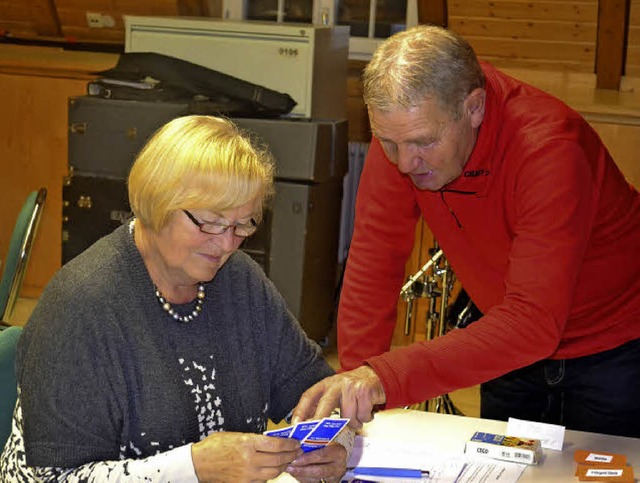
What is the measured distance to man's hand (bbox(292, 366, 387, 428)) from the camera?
213cm

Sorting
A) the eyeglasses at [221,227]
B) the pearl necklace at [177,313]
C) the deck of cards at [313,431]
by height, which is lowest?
the deck of cards at [313,431]

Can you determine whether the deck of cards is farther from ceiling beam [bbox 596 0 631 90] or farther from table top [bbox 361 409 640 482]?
ceiling beam [bbox 596 0 631 90]

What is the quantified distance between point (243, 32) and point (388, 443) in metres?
3.26

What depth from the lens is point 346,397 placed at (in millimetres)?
2141

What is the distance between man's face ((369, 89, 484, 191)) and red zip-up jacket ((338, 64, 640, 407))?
0.10 m

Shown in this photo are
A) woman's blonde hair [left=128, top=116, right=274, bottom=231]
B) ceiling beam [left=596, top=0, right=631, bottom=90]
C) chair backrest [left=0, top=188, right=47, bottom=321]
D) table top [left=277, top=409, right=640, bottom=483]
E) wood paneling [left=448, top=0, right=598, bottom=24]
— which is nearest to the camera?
woman's blonde hair [left=128, top=116, right=274, bottom=231]

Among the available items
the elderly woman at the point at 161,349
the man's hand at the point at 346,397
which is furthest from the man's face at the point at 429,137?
the man's hand at the point at 346,397

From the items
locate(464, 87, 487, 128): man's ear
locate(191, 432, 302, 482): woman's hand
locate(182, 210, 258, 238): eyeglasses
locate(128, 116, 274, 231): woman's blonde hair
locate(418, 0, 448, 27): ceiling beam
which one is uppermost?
locate(418, 0, 448, 27): ceiling beam

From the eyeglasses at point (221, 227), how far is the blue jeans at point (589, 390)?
86cm

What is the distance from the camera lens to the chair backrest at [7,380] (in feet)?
7.04

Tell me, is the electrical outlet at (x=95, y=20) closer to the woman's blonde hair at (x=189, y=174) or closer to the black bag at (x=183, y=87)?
the black bag at (x=183, y=87)

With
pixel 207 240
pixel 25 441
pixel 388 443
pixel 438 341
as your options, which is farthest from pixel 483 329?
pixel 25 441

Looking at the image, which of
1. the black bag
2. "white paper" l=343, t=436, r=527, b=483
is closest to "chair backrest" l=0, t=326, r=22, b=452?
"white paper" l=343, t=436, r=527, b=483

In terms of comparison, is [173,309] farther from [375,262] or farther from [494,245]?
[494,245]
